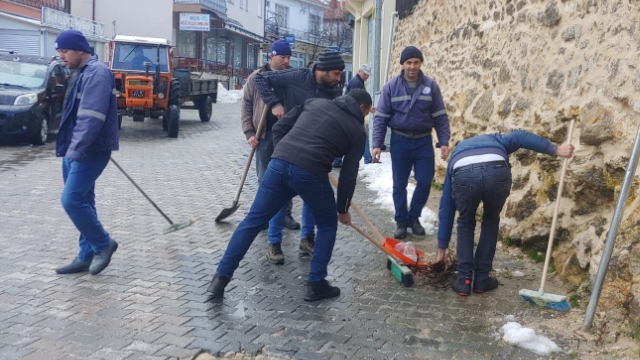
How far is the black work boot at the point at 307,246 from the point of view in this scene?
21.0ft

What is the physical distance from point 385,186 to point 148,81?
855cm

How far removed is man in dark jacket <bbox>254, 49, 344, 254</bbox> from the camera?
5711 millimetres

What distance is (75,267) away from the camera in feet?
18.8

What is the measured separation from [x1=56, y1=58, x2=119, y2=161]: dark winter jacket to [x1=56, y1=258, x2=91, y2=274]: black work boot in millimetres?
903

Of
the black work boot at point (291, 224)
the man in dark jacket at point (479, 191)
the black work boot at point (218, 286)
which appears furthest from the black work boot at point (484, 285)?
the black work boot at point (291, 224)

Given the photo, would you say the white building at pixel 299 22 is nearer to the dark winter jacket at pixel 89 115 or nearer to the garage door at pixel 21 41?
the garage door at pixel 21 41

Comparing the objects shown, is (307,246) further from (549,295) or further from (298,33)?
(298,33)

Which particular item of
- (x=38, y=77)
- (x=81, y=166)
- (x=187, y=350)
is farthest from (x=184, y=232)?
(x=38, y=77)

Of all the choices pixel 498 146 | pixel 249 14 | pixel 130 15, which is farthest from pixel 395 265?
pixel 249 14

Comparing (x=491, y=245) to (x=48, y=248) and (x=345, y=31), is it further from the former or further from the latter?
(x=345, y=31)

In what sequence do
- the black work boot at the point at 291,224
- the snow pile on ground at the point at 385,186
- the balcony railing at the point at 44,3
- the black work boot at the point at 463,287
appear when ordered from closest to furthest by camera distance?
the black work boot at the point at 463,287
the black work boot at the point at 291,224
the snow pile on ground at the point at 385,186
the balcony railing at the point at 44,3

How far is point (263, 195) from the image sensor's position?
503 cm

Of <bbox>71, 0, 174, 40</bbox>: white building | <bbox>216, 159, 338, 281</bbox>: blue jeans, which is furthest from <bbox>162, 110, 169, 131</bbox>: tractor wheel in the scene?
<bbox>71, 0, 174, 40</bbox>: white building

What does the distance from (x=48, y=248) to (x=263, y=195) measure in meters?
2.59
